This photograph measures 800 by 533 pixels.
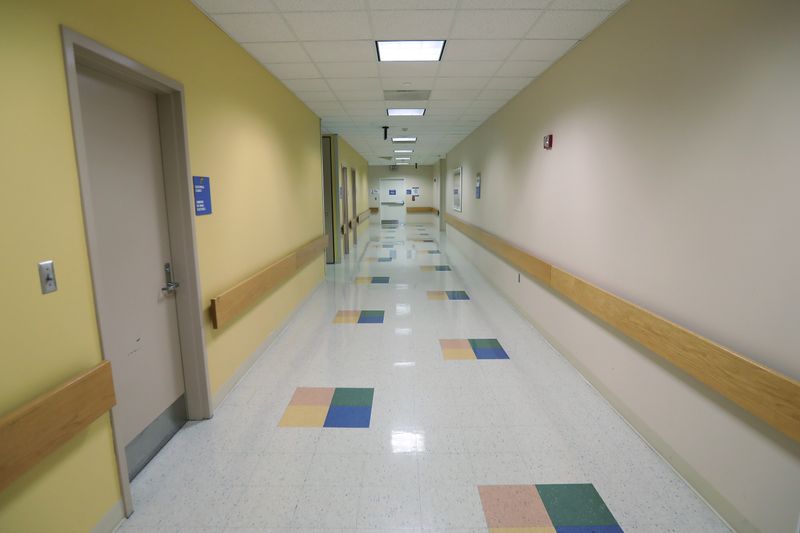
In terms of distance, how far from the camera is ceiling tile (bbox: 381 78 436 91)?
452 cm

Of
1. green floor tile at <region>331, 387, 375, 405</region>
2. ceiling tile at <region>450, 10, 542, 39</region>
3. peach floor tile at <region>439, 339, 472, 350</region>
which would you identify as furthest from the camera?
peach floor tile at <region>439, 339, 472, 350</region>

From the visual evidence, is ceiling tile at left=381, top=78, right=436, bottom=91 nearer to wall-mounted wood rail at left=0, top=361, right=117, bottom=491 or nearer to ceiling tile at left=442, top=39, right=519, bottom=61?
ceiling tile at left=442, top=39, right=519, bottom=61

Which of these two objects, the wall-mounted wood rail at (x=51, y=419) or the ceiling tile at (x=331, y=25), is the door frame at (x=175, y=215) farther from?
the ceiling tile at (x=331, y=25)

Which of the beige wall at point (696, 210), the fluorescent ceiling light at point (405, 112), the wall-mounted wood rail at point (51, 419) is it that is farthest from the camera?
the fluorescent ceiling light at point (405, 112)

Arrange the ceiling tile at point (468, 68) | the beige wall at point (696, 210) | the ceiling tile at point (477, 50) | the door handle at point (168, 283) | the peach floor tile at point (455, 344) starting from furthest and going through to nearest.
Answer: the peach floor tile at point (455, 344) < the ceiling tile at point (468, 68) < the ceiling tile at point (477, 50) < the door handle at point (168, 283) < the beige wall at point (696, 210)

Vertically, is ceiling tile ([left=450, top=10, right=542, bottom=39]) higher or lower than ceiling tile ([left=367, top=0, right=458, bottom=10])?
lower

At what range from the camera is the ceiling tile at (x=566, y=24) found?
9.45 feet

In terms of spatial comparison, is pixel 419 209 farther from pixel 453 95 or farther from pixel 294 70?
pixel 294 70

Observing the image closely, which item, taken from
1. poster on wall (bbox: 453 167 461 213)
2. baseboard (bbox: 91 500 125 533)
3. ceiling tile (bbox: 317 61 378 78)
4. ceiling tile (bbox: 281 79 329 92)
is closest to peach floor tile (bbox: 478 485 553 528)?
baseboard (bbox: 91 500 125 533)

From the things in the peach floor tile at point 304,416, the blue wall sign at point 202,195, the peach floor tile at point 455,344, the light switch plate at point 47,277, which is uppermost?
the blue wall sign at point 202,195

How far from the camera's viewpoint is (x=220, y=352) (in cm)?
308

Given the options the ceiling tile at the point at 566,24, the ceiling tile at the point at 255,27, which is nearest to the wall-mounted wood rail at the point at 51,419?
the ceiling tile at the point at 255,27

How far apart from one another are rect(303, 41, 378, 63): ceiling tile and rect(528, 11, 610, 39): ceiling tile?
1.33 m

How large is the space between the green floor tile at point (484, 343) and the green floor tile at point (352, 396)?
1345mm
